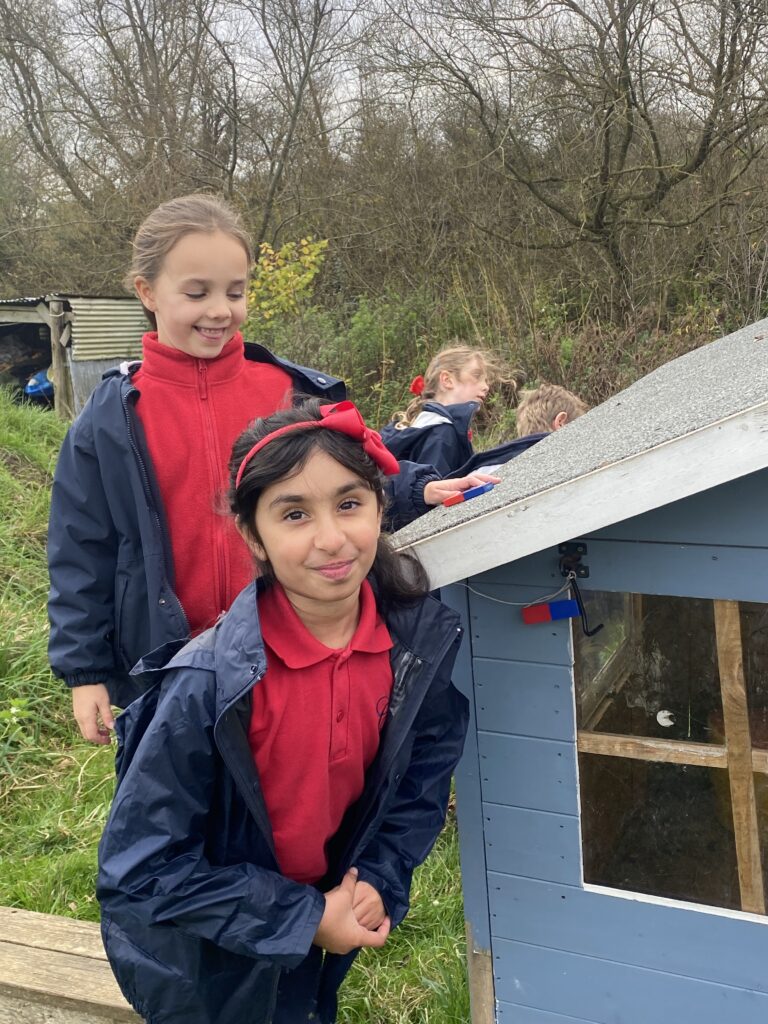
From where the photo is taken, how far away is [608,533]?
74.2 inches

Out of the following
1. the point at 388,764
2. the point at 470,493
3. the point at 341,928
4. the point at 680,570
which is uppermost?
the point at 470,493

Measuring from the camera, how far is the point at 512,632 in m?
2.05

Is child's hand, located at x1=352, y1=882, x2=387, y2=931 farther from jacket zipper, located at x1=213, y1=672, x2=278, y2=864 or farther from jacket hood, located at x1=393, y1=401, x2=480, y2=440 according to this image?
jacket hood, located at x1=393, y1=401, x2=480, y2=440

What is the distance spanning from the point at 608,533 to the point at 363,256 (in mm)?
10439

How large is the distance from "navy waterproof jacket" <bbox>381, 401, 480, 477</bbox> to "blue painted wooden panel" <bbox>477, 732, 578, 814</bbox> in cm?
118

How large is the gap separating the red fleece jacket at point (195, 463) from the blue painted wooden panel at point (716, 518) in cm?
95

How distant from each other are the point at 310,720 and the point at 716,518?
2.94ft

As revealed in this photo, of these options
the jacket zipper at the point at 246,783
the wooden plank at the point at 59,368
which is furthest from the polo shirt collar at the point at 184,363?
the wooden plank at the point at 59,368

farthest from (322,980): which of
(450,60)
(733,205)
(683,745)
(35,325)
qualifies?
(35,325)

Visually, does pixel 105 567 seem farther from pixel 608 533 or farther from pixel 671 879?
pixel 671 879

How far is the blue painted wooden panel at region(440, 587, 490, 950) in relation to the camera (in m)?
2.11

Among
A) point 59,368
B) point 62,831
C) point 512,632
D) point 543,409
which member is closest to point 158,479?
point 512,632

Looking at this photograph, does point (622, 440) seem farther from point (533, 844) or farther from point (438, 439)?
point (438, 439)

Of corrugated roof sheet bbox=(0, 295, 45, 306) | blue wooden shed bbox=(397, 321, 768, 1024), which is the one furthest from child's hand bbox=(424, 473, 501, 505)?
corrugated roof sheet bbox=(0, 295, 45, 306)
